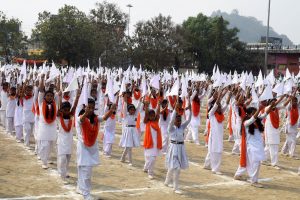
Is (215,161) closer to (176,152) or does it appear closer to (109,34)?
(176,152)

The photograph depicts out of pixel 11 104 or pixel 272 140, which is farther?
pixel 11 104

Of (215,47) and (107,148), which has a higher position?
(215,47)

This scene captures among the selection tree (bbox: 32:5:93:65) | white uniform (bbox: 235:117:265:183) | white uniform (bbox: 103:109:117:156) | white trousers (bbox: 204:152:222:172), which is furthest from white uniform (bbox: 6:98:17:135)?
tree (bbox: 32:5:93:65)

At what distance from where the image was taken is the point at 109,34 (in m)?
49.8

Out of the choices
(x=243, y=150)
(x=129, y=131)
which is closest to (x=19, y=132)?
(x=129, y=131)

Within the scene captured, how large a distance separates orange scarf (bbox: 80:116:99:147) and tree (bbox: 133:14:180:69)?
137ft

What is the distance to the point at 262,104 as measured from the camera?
1182cm

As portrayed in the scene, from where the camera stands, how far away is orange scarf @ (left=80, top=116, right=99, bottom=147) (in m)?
7.96

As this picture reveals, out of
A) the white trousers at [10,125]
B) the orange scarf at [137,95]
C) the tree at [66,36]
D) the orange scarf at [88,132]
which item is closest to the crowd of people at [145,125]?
the orange scarf at [88,132]

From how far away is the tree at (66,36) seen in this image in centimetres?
4419

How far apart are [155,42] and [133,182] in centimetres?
4121

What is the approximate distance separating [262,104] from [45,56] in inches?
1427

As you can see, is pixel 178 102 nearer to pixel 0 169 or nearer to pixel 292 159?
pixel 0 169

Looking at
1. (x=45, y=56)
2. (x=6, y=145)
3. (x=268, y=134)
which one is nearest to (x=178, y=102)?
(x=268, y=134)
